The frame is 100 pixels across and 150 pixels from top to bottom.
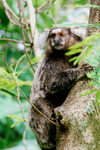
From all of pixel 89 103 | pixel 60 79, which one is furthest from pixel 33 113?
pixel 89 103

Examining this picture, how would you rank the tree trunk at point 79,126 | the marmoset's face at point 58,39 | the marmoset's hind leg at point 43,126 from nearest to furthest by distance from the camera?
the tree trunk at point 79,126
the marmoset's hind leg at point 43,126
the marmoset's face at point 58,39

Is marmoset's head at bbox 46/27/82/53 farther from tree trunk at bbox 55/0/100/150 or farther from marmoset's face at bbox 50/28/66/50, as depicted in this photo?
tree trunk at bbox 55/0/100/150

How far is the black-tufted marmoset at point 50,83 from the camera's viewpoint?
12.9 ft

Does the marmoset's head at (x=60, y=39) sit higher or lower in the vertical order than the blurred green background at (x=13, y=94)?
higher

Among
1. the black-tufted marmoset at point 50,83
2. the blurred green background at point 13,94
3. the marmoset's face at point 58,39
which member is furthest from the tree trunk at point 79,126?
the blurred green background at point 13,94

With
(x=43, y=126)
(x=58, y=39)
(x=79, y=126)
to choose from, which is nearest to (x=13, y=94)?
(x=43, y=126)

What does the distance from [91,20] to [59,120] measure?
5.20 feet

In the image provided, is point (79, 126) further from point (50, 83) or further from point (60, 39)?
point (60, 39)

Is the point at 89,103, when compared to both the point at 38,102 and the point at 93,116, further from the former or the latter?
the point at 38,102

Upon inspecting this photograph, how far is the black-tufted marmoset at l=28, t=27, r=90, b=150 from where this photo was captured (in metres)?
3.94

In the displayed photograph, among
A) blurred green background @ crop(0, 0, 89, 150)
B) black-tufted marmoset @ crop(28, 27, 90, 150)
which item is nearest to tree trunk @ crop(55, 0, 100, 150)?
black-tufted marmoset @ crop(28, 27, 90, 150)

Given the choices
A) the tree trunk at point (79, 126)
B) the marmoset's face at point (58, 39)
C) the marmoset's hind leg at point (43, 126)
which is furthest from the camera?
the marmoset's face at point (58, 39)

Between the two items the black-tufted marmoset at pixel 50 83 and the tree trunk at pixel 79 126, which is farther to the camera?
the black-tufted marmoset at pixel 50 83

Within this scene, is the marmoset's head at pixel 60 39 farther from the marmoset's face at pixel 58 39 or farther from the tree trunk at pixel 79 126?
the tree trunk at pixel 79 126
